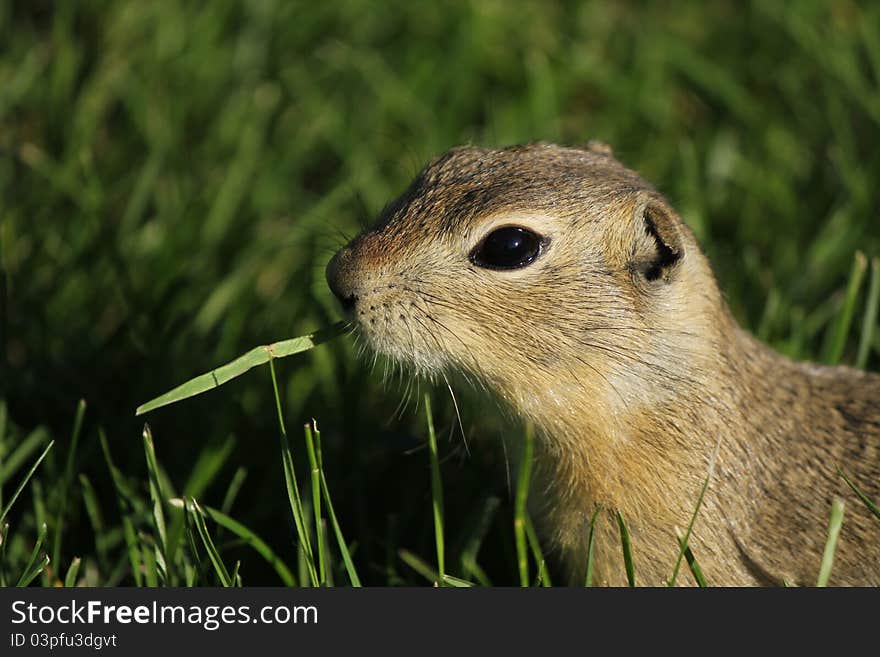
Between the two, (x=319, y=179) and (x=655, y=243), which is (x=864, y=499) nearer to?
(x=655, y=243)

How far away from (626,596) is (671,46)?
151 inches

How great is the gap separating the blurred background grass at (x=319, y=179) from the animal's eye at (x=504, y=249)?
2.14ft

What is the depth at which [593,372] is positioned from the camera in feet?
9.87

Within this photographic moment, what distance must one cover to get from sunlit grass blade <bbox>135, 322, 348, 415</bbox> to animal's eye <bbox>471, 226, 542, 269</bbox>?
0.41 metres

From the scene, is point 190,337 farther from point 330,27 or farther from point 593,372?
point 330,27

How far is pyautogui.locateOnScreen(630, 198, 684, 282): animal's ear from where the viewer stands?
3.03 meters

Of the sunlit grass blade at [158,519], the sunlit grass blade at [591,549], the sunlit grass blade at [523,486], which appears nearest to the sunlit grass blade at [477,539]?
the sunlit grass blade at [523,486]

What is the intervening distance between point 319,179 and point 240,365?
9.14 feet

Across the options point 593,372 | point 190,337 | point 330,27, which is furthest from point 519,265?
point 330,27

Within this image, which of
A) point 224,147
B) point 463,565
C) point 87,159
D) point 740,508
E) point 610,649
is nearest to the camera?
point 610,649

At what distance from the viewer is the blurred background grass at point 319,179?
3982mm

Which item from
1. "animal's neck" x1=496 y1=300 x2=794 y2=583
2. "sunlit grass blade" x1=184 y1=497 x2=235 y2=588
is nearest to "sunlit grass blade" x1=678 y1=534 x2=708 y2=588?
"animal's neck" x1=496 y1=300 x2=794 y2=583

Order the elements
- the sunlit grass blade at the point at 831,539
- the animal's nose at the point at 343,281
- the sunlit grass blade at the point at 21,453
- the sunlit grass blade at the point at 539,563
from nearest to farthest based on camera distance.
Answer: the sunlit grass blade at the point at 831,539, the animal's nose at the point at 343,281, the sunlit grass blade at the point at 539,563, the sunlit grass blade at the point at 21,453

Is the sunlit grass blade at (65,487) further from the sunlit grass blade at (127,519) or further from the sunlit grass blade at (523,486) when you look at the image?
the sunlit grass blade at (523,486)
